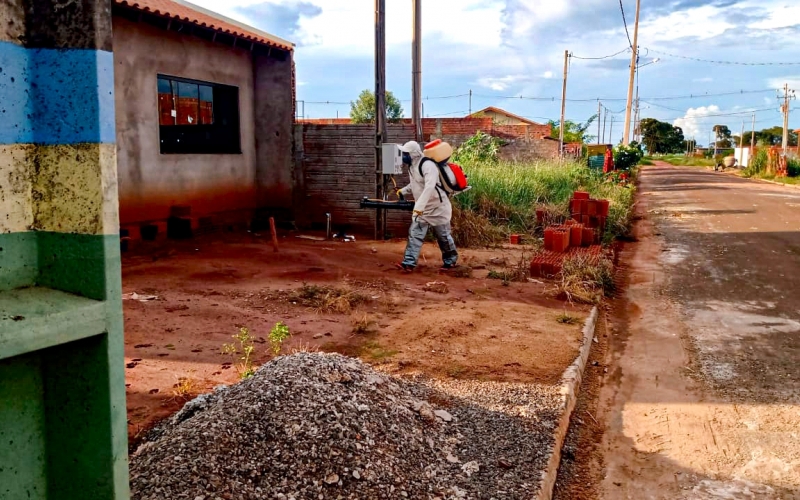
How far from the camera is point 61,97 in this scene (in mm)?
1845

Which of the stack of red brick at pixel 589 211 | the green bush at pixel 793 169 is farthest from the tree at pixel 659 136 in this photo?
the stack of red brick at pixel 589 211

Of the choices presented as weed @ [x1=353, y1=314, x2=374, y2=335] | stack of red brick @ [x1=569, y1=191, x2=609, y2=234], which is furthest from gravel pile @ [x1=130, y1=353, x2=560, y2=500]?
stack of red brick @ [x1=569, y1=191, x2=609, y2=234]

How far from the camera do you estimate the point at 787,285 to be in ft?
28.4

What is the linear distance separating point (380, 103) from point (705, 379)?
24.5 feet

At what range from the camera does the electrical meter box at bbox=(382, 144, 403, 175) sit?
10922mm

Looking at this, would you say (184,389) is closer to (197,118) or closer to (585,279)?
(585,279)

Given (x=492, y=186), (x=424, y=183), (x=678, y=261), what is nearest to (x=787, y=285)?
(x=678, y=261)

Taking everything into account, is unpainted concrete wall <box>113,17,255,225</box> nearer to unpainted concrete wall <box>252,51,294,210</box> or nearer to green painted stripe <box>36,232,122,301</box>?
unpainted concrete wall <box>252,51,294,210</box>

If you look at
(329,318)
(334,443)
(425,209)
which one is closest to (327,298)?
(329,318)

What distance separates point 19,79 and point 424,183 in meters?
7.37

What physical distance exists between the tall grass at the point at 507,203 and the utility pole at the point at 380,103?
1339 mm

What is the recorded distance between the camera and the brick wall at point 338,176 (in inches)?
473

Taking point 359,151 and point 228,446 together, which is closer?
point 228,446

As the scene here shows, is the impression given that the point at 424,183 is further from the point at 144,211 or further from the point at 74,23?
the point at 74,23
